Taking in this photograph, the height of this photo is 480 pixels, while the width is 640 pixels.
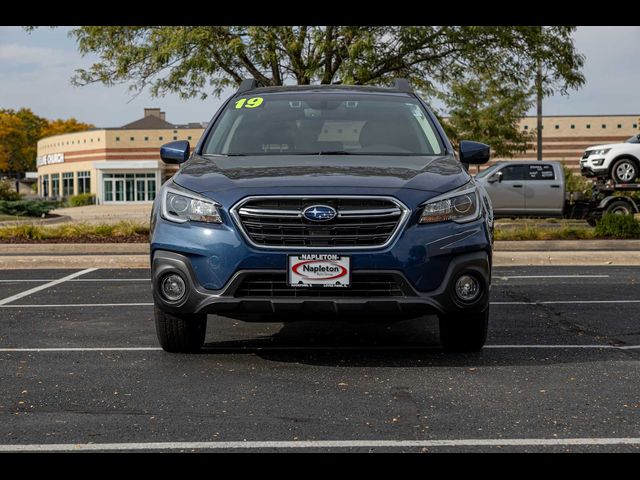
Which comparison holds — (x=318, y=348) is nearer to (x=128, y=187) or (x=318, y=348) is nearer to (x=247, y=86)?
(x=247, y=86)

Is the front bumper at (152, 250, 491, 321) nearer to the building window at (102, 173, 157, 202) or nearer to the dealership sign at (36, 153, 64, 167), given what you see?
the building window at (102, 173, 157, 202)

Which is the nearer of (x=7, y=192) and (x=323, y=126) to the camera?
(x=323, y=126)

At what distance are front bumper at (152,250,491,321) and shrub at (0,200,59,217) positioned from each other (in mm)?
26057

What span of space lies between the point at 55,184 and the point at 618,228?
3311 inches

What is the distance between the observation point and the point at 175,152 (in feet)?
24.0

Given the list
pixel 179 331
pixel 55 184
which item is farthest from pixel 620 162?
pixel 55 184

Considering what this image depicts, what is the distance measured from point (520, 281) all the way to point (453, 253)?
6238mm

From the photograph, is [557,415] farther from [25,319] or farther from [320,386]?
[25,319]

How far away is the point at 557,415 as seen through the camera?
4.76 m

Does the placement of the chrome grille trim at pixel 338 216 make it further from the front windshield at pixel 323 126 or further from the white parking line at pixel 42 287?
the white parking line at pixel 42 287

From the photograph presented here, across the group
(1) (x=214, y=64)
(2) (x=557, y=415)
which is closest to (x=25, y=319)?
(2) (x=557, y=415)

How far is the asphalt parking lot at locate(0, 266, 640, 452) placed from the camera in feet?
14.3

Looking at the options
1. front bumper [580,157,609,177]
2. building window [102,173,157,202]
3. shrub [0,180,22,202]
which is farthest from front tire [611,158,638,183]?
building window [102,173,157,202]

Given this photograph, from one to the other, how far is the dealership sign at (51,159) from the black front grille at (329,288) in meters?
88.0
